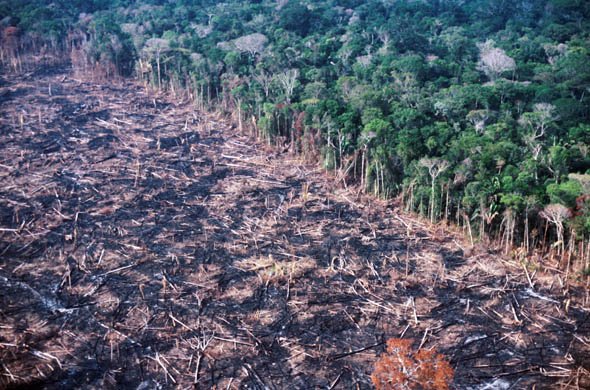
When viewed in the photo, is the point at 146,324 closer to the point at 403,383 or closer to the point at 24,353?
the point at 24,353

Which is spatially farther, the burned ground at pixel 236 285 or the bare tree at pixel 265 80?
the bare tree at pixel 265 80

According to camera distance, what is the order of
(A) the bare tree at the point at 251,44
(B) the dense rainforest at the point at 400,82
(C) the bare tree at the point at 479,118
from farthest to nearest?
1. (A) the bare tree at the point at 251,44
2. (C) the bare tree at the point at 479,118
3. (B) the dense rainforest at the point at 400,82

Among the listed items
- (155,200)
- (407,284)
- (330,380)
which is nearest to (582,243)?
(407,284)

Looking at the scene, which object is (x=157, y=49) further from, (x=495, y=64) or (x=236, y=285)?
(x=236, y=285)

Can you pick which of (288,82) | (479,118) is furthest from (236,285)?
(288,82)

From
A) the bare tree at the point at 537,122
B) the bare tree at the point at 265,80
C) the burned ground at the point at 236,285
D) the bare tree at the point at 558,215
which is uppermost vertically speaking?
the bare tree at the point at 265,80

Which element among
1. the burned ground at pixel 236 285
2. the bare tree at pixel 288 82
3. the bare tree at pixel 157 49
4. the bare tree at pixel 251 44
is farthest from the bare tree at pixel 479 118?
the bare tree at pixel 157 49

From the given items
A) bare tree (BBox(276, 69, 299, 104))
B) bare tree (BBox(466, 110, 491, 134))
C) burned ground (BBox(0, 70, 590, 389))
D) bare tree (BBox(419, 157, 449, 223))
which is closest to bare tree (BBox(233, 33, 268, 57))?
bare tree (BBox(276, 69, 299, 104))

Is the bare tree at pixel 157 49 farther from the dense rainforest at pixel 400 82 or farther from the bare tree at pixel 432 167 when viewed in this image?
the bare tree at pixel 432 167
